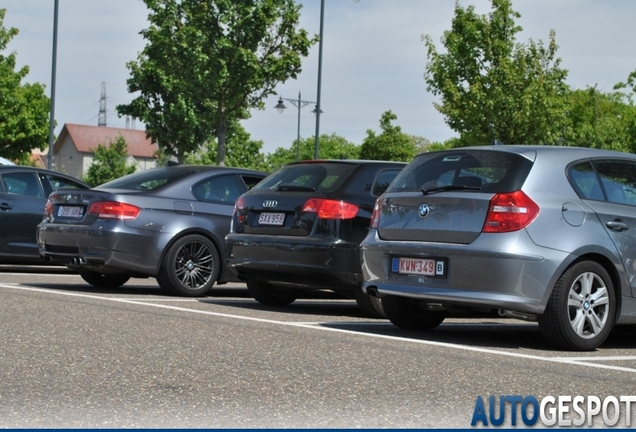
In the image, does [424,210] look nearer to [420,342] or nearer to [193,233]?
[420,342]

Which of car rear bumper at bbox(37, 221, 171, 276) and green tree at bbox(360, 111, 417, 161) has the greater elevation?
green tree at bbox(360, 111, 417, 161)

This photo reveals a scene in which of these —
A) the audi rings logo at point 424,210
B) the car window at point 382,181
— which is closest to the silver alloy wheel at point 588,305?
the audi rings logo at point 424,210

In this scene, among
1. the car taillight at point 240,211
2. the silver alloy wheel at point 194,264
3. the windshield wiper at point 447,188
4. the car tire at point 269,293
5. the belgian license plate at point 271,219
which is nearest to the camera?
the windshield wiper at point 447,188

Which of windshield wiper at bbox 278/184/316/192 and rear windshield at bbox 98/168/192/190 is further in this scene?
rear windshield at bbox 98/168/192/190

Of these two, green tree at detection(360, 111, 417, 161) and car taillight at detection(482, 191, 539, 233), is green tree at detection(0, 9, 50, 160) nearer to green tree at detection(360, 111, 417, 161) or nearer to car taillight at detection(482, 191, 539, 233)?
green tree at detection(360, 111, 417, 161)

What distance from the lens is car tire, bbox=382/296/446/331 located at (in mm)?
9375

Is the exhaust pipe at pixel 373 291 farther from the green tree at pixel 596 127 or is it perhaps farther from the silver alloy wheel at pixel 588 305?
the green tree at pixel 596 127

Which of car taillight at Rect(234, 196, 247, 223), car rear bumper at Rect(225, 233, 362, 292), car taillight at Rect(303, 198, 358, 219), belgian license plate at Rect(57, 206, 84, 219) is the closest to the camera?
car rear bumper at Rect(225, 233, 362, 292)

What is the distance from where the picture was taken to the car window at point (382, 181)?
10727 millimetres

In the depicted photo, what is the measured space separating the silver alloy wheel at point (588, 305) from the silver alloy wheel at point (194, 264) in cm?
518

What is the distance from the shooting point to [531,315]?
8.20m

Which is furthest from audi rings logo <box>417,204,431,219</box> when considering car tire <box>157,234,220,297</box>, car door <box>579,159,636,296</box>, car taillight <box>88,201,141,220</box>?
car taillight <box>88,201,141,220</box>

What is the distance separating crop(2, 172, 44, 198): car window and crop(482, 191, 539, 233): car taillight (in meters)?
8.90

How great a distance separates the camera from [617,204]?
8703 millimetres
